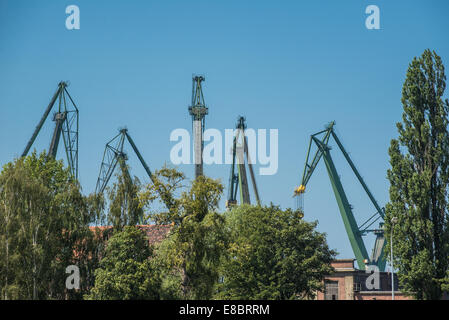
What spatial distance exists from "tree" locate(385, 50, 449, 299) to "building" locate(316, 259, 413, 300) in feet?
99.1

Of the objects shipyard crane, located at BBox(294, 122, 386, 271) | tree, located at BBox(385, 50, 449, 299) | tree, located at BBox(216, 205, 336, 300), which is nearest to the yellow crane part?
shipyard crane, located at BBox(294, 122, 386, 271)

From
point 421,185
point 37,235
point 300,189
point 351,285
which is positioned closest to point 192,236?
point 37,235

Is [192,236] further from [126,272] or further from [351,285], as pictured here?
[351,285]

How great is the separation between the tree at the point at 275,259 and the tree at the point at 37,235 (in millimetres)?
12935

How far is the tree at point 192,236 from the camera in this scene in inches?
1582

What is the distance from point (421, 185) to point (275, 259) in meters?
16.4

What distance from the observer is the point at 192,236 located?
133 feet

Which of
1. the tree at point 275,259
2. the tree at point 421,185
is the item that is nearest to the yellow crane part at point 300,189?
the tree at point 275,259

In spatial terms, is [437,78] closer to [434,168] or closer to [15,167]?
[434,168]

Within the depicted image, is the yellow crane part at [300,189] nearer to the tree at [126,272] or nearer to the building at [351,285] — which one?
the building at [351,285]

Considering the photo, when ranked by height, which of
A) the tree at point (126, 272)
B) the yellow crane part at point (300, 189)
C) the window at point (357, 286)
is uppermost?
the yellow crane part at point (300, 189)

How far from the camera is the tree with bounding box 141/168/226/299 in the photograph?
40188 millimetres

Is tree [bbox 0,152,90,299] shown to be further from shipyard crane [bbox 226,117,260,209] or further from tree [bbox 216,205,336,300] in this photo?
shipyard crane [bbox 226,117,260,209]

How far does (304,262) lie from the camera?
2085 inches
